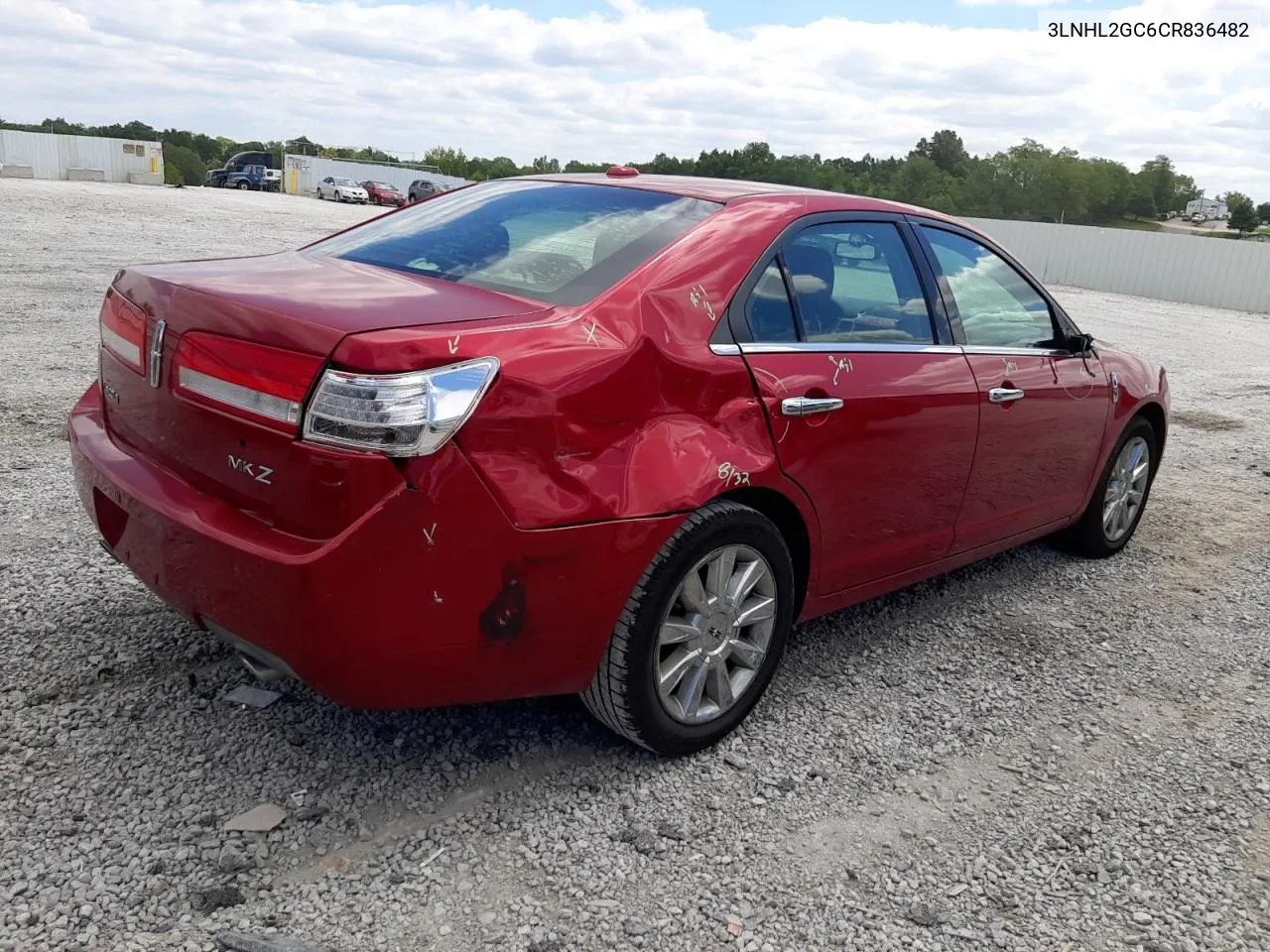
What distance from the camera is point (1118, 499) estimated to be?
5.30 metres

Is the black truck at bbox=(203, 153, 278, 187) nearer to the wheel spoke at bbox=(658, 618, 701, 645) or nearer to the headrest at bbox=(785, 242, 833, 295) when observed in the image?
the headrest at bbox=(785, 242, 833, 295)

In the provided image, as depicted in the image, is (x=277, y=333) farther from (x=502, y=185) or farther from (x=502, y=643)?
(x=502, y=185)

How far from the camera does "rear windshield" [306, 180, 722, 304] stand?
9.78 ft

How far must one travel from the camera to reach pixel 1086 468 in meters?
4.87

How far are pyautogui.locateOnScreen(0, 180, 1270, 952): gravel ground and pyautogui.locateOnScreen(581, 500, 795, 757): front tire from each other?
159mm

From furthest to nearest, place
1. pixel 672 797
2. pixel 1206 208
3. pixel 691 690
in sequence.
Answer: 1. pixel 1206 208
2. pixel 691 690
3. pixel 672 797

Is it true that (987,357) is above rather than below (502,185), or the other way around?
below

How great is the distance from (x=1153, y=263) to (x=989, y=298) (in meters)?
30.4

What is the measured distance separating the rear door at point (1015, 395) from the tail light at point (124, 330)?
2.72 meters

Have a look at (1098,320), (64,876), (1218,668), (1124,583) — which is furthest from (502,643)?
(1098,320)

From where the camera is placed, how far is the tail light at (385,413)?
235 cm

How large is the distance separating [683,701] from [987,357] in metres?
1.87

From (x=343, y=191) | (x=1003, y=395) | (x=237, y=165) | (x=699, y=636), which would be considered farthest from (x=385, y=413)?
(x=237, y=165)

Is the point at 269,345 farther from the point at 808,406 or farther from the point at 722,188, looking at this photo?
the point at 722,188
